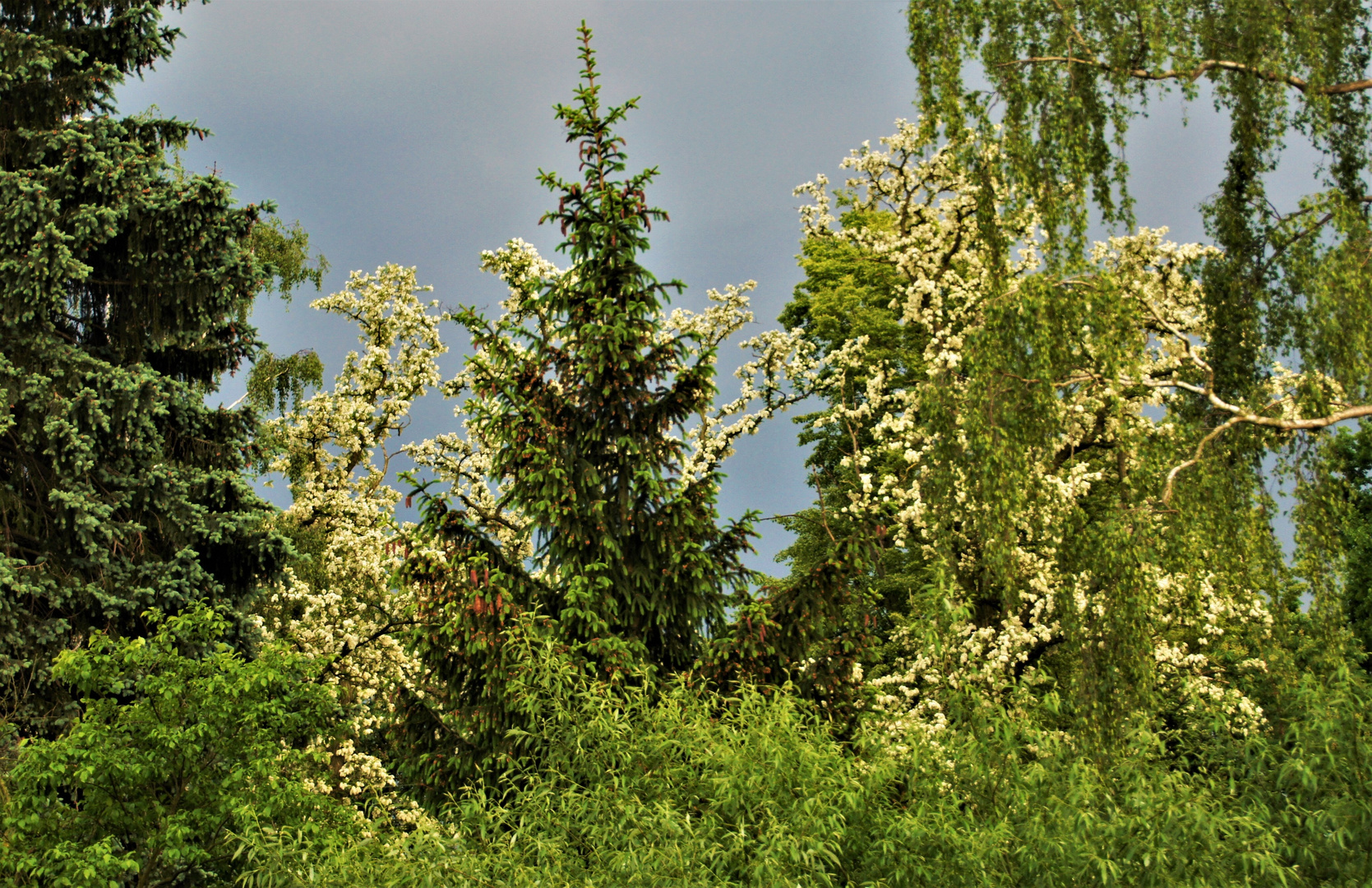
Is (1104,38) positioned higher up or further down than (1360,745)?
higher up

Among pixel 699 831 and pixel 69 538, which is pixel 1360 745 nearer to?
pixel 699 831

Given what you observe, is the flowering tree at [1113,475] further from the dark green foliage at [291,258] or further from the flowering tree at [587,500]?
the dark green foliage at [291,258]

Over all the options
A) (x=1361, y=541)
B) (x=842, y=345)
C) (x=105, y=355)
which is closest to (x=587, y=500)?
(x=105, y=355)

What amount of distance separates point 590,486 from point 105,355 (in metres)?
7.32

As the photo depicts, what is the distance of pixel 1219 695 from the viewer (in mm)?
15023

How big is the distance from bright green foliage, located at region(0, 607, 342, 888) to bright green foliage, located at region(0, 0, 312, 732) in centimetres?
196

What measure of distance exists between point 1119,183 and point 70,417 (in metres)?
12.3

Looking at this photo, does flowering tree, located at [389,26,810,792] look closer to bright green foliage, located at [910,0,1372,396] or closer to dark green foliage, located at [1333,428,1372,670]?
bright green foliage, located at [910,0,1372,396]

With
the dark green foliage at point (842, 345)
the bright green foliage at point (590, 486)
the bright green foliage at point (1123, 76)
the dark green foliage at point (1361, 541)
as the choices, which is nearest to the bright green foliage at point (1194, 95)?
the bright green foliage at point (1123, 76)

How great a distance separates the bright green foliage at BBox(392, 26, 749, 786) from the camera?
1210 cm

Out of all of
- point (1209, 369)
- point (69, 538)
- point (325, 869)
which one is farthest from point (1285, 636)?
point (69, 538)

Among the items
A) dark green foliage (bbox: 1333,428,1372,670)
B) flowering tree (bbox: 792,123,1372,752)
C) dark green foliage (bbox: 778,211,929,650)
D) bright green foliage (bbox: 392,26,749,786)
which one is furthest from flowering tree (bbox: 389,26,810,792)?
dark green foliage (bbox: 1333,428,1372,670)

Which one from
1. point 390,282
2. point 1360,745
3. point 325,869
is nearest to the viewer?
point 1360,745

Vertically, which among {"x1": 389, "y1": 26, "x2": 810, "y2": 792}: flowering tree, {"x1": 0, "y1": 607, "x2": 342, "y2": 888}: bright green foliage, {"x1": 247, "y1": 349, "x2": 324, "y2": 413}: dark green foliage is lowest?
{"x1": 0, "y1": 607, "x2": 342, "y2": 888}: bright green foliage
